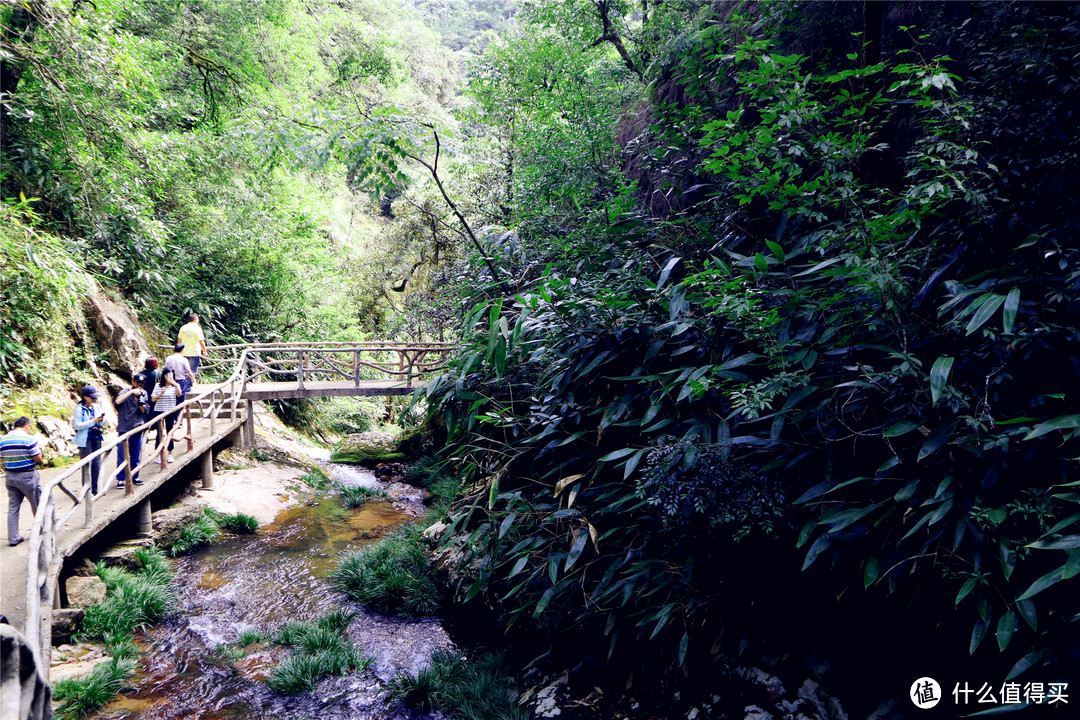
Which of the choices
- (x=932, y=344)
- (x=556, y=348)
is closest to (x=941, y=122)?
(x=932, y=344)

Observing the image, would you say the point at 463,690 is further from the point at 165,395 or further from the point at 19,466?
the point at 165,395

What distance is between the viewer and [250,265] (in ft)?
46.3

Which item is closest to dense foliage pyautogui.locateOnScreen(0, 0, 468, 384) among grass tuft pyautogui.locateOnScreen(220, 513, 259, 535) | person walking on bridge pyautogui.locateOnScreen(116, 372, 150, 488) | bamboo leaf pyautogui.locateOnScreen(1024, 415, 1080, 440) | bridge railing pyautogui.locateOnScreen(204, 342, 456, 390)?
bridge railing pyautogui.locateOnScreen(204, 342, 456, 390)

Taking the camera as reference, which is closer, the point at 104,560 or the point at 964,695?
the point at 964,695

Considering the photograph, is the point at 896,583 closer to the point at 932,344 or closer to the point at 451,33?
the point at 932,344

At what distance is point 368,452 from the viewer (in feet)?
41.7

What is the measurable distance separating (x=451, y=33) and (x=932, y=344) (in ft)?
181

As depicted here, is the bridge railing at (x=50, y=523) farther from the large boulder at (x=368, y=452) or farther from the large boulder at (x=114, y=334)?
the large boulder at (x=368, y=452)

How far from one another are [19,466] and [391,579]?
352 cm

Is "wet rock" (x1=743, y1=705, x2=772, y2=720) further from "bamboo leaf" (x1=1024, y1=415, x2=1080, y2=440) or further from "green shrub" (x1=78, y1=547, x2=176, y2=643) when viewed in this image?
"green shrub" (x1=78, y1=547, x2=176, y2=643)

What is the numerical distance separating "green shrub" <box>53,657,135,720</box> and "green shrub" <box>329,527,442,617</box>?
2.18m

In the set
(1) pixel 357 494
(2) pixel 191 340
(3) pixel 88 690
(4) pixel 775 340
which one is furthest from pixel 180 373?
(4) pixel 775 340

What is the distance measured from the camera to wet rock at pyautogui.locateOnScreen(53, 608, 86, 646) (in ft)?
16.9

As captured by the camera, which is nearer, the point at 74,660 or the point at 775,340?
the point at 775,340
